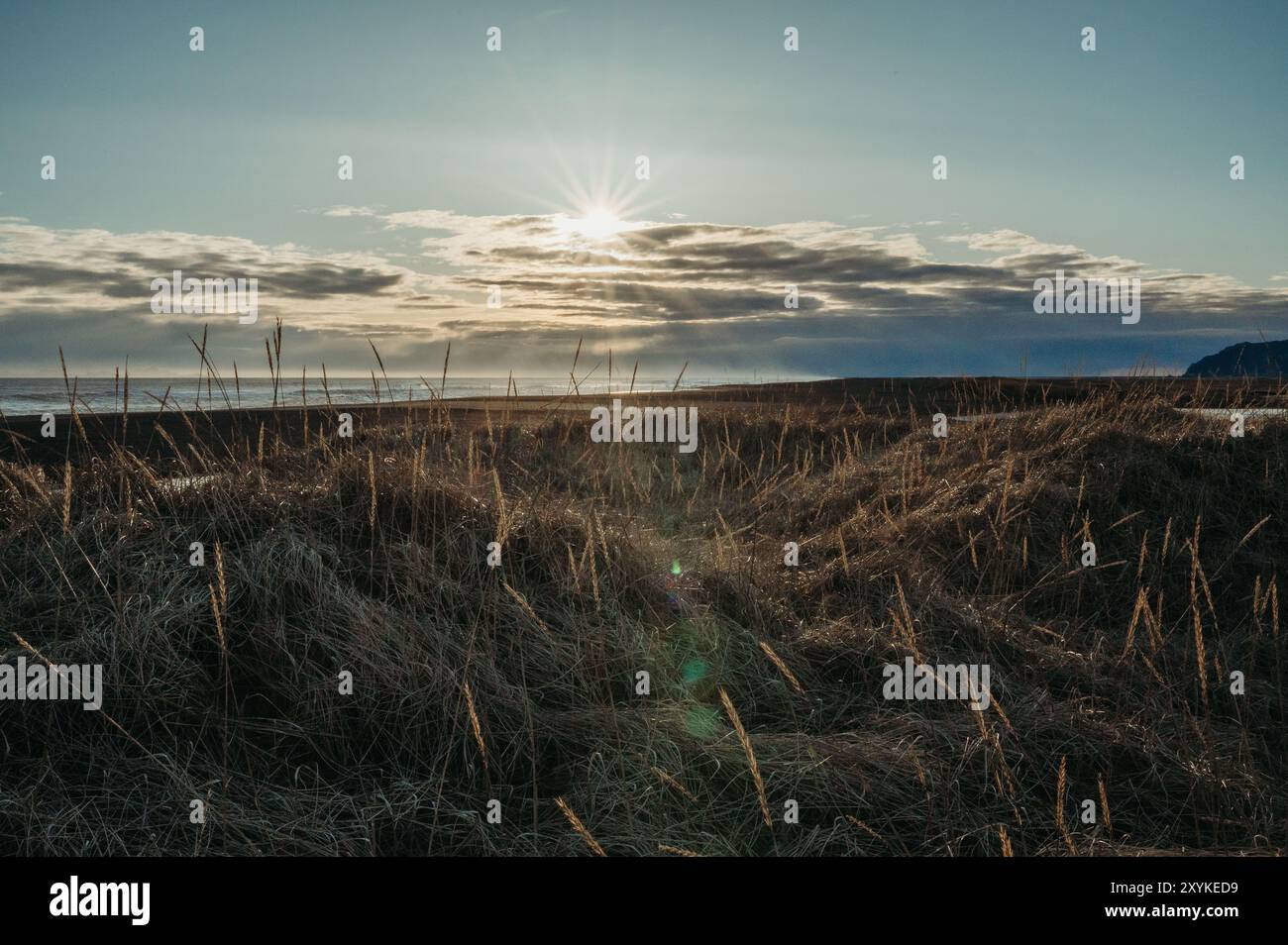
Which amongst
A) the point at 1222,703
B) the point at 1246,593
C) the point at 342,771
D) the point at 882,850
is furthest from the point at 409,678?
the point at 1246,593

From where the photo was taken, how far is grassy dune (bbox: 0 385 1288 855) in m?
2.79

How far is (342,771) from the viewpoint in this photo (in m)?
3.10

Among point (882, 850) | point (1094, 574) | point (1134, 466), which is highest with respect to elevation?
point (1134, 466)

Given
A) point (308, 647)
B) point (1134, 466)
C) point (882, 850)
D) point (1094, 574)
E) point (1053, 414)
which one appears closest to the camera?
point (882, 850)

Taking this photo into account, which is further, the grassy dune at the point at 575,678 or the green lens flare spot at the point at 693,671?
the green lens flare spot at the point at 693,671

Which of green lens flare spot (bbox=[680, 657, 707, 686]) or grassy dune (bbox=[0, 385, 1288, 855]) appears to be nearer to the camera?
grassy dune (bbox=[0, 385, 1288, 855])

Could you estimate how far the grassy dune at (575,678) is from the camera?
279 centimetres

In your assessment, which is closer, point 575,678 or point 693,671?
point 575,678

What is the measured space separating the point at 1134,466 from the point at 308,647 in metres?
6.40

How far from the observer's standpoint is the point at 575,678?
3646mm
